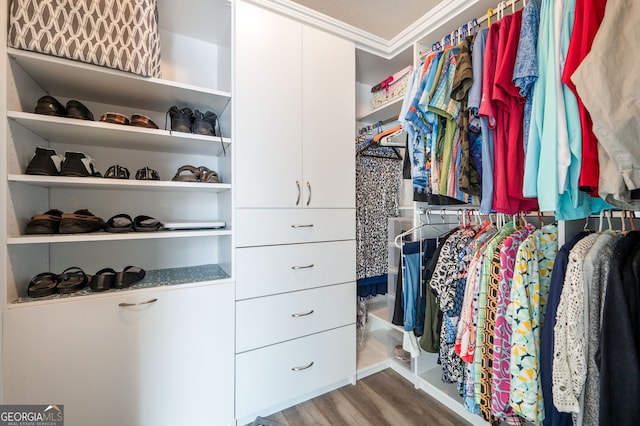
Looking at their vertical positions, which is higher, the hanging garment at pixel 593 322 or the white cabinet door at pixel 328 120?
the white cabinet door at pixel 328 120

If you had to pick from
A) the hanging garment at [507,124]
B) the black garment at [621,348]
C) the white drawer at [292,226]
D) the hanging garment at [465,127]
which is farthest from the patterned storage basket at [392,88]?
the black garment at [621,348]

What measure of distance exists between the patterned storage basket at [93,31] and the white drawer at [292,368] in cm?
147

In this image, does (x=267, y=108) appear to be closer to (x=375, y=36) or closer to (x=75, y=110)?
(x=75, y=110)

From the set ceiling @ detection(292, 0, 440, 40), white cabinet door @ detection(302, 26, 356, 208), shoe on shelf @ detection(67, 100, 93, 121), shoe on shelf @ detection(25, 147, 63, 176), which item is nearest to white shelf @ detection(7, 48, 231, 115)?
shoe on shelf @ detection(67, 100, 93, 121)

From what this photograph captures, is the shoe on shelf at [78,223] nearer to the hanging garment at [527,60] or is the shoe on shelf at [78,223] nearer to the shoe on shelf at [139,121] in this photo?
the shoe on shelf at [139,121]

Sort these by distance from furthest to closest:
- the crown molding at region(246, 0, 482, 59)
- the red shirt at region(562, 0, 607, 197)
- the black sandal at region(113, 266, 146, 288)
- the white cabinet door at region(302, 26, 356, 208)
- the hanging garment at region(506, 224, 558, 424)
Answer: the white cabinet door at region(302, 26, 356, 208) → the crown molding at region(246, 0, 482, 59) → the black sandal at region(113, 266, 146, 288) → the hanging garment at region(506, 224, 558, 424) → the red shirt at region(562, 0, 607, 197)

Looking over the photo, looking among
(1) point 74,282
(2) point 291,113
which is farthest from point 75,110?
(2) point 291,113

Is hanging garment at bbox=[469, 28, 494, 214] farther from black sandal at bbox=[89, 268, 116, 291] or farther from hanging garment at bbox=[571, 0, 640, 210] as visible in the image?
black sandal at bbox=[89, 268, 116, 291]

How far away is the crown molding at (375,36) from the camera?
1366 millimetres

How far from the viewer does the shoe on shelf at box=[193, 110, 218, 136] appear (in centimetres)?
134

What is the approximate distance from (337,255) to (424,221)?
60 cm

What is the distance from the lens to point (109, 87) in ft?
4.06

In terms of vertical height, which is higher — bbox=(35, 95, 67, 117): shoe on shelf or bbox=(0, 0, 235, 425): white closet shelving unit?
bbox=(35, 95, 67, 117): shoe on shelf

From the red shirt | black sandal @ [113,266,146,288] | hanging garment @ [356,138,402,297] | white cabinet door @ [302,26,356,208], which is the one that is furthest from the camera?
hanging garment @ [356,138,402,297]
